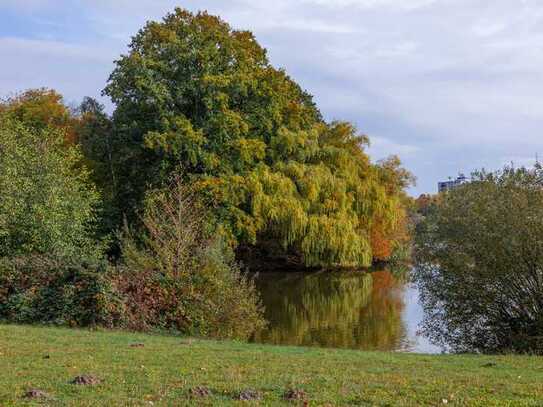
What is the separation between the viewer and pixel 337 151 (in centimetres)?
4181

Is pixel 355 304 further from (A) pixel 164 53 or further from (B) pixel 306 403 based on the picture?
(B) pixel 306 403

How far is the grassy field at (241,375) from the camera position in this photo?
7531 millimetres

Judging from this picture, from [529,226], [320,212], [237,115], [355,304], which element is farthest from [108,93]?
[529,226]

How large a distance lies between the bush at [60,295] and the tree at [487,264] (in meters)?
9.23

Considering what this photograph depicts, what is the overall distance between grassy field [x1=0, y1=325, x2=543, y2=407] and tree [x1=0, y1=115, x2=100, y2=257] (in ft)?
29.3

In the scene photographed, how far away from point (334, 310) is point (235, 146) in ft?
35.4

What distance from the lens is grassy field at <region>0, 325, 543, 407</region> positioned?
24.7 feet

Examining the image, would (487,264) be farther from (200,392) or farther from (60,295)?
(200,392)

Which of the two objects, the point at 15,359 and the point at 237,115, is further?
the point at 237,115

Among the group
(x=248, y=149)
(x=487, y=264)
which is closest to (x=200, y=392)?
(x=487, y=264)

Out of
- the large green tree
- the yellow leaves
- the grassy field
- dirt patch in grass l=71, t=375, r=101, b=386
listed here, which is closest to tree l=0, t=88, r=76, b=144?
the large green tree

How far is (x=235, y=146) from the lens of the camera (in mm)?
34750

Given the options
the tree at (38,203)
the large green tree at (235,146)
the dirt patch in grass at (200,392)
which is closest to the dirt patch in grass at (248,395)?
the dirt patch in grass at (200,392)

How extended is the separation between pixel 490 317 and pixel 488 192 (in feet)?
11.7
